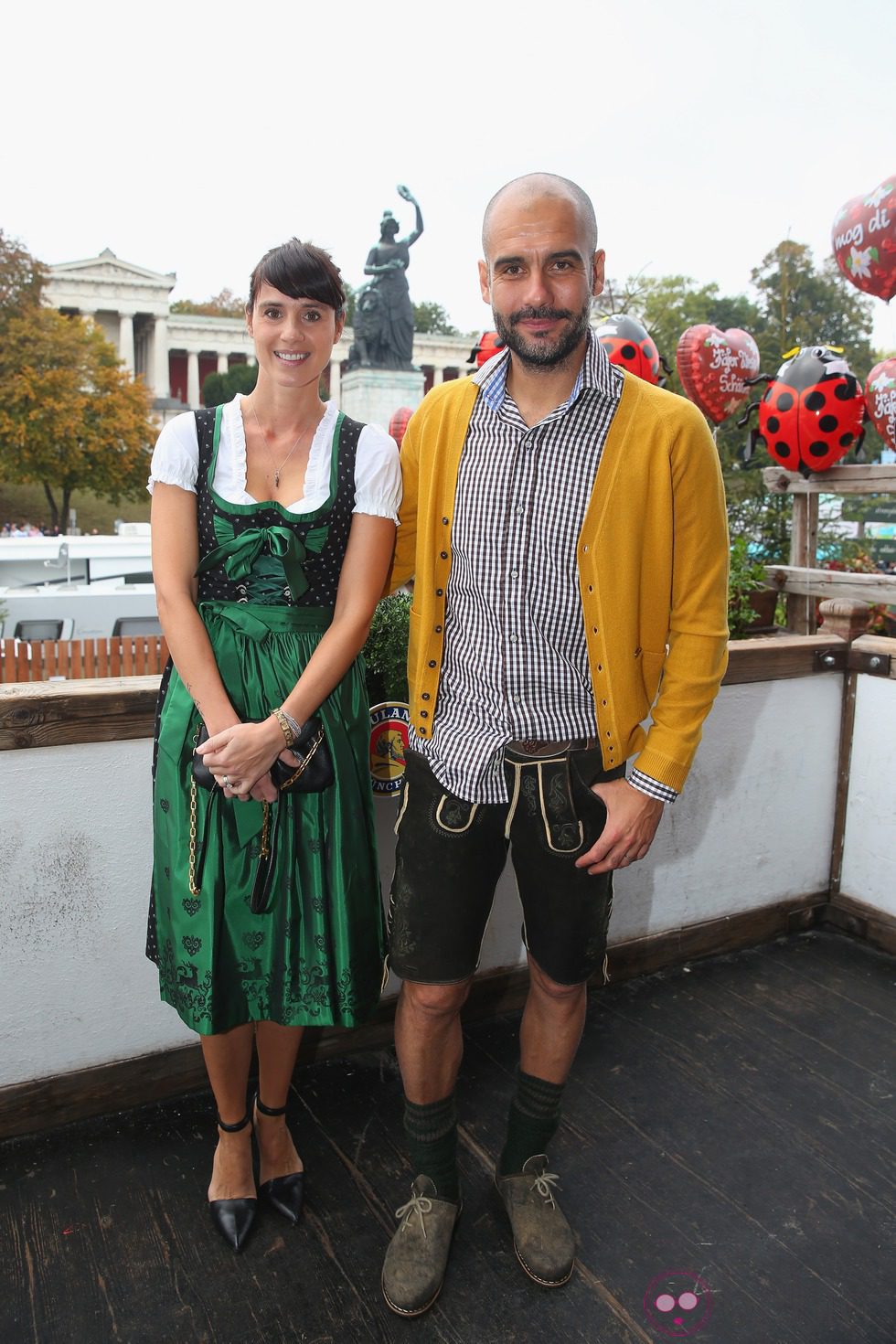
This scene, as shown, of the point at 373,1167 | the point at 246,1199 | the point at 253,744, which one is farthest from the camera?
the point at 373,1167

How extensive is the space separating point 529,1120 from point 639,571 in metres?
1.02

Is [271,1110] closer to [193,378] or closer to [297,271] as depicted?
[297,271]

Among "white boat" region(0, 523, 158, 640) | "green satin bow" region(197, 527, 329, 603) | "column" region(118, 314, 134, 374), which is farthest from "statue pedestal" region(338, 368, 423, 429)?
"column" region(118, 314, 134, 374)

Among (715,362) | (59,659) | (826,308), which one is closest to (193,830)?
(715,362)

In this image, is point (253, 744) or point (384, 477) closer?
point (253, 744)

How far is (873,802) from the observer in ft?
9.77

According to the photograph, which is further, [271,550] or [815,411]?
[815,411]

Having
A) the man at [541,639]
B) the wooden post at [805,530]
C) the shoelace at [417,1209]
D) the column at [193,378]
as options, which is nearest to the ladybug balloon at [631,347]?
the wooden post at [805,530]

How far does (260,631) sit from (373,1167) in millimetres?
1121

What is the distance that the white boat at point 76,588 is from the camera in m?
9.02

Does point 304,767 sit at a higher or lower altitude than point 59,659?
higher

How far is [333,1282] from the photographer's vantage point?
5.49 ft

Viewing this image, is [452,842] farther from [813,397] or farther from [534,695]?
[813,397]

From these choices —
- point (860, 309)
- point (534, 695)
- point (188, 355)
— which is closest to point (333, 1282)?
point (534, 695)
